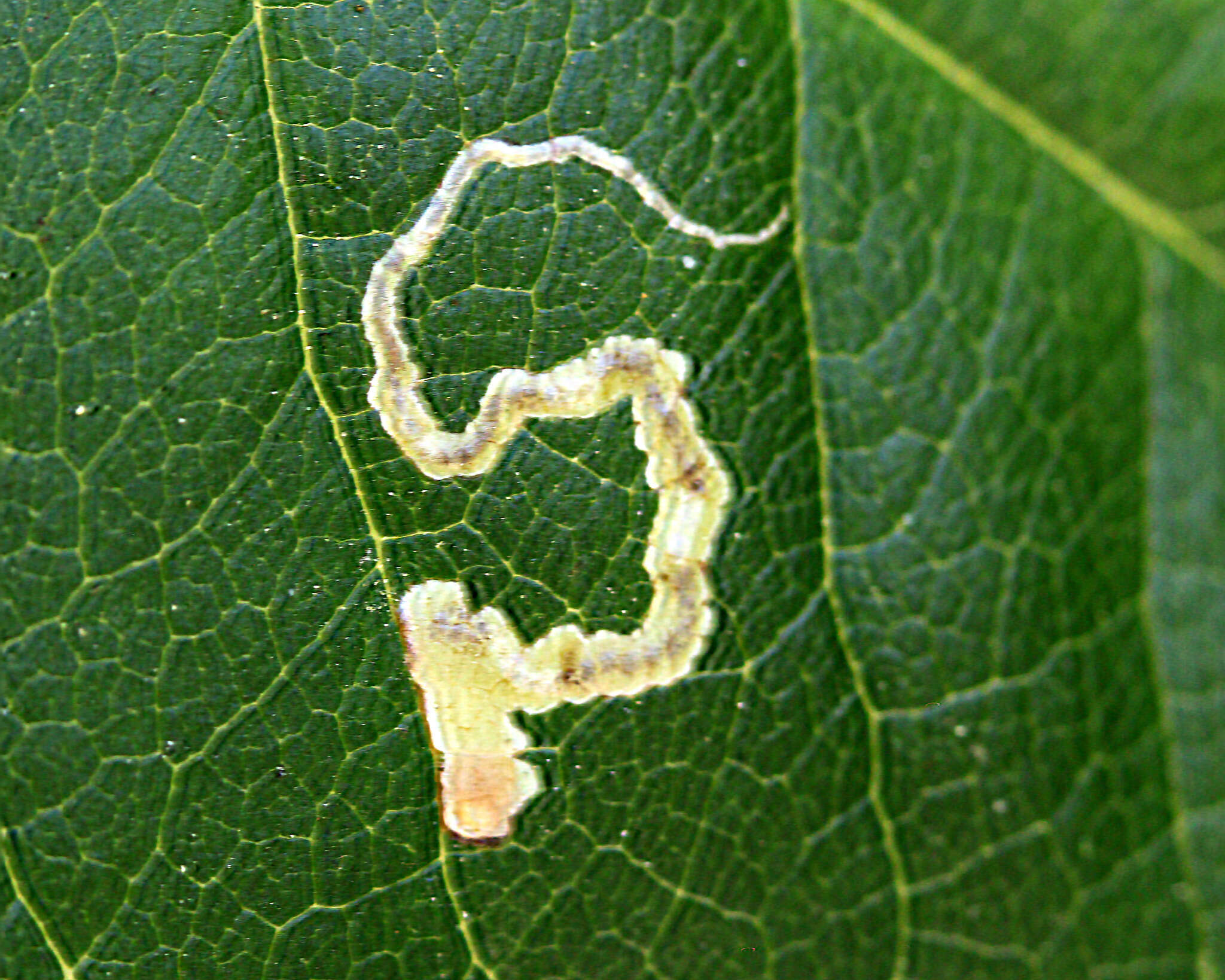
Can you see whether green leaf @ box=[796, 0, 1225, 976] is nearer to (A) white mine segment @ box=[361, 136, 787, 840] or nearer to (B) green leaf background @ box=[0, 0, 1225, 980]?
(B) green leaf background @ box=[0, 0, 1225, 980]

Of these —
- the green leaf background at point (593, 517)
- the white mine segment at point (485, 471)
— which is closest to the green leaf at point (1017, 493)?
the green leaf background at point (593, 517)

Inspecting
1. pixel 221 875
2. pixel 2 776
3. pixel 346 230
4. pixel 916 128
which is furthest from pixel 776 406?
pixel 2 776

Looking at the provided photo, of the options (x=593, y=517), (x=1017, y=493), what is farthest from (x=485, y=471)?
(x=1017, y=493)

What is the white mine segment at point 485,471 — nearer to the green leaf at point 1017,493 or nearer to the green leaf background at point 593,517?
the green leaf background at point 593,517

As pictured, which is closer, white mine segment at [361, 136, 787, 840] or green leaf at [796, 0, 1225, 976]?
green leaf at [796, 0, 1225, 976]

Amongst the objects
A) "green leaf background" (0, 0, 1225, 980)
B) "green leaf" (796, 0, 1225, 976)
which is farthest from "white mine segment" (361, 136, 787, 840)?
"green leaf" (796, 0, 1225, 976)

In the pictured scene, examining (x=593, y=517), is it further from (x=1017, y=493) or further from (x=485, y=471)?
(x=1017, y=493)
